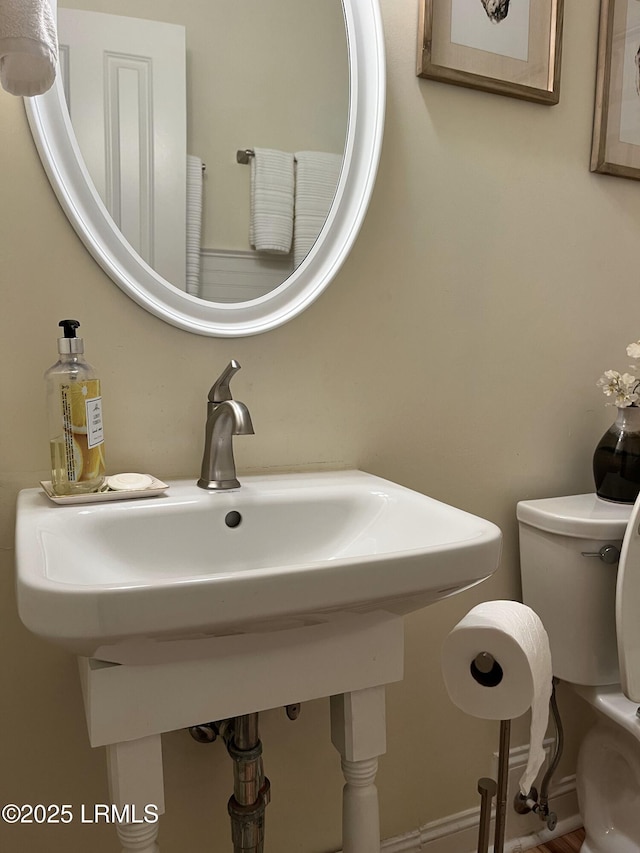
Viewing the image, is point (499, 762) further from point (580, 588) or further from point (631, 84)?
point (631, 84)

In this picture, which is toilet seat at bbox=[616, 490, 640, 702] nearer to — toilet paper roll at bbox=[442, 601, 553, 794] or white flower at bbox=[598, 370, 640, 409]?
white flower at bbox=[598, 370, 640, 409]

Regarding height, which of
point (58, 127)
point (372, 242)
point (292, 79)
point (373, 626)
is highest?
point (292, 79)

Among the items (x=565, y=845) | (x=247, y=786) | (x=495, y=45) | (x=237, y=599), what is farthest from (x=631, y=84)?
(x=565, y=845)

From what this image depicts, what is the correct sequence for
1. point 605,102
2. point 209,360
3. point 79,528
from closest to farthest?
point 79,528 → point 209,360 → point 605,102

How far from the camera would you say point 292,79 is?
1.05 meters

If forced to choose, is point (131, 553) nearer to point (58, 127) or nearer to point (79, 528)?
point (79, 528)

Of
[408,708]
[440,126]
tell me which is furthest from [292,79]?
[408,708]

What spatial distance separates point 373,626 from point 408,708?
21.0 inches

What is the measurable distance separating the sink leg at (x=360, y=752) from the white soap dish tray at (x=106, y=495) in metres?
0.37

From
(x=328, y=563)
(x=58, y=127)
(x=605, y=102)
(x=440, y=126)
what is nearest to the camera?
(x=328, y=563)

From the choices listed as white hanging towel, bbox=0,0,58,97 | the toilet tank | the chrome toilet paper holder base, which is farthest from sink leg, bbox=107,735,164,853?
the toilet tank

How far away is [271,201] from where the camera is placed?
105 centimetres

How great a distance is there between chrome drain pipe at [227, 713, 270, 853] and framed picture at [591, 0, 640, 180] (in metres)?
1.23

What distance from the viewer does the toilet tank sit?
45.3 inches
